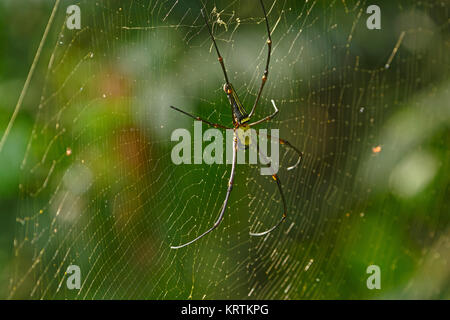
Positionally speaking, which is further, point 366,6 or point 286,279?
point 286,279

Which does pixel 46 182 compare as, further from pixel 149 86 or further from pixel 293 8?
pixel 293 8

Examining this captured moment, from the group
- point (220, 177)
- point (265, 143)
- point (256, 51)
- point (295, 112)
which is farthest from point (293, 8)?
point (220, 177)

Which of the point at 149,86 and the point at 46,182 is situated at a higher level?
the point at 149,86

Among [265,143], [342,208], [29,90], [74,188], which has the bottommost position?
[342,208]

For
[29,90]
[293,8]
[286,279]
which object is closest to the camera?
[29,90]

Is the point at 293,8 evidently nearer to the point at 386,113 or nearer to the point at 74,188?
the point at 386,113

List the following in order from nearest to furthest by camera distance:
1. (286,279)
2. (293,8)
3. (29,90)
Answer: (29,90)
(293,8)
(286,279)

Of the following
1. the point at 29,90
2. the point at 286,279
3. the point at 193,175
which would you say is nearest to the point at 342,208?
the point at 286,279
